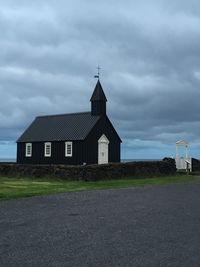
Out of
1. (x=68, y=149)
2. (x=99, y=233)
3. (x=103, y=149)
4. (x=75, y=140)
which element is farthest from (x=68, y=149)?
(x=99, y=233)

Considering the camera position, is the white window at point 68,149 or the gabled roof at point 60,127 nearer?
the white window at point 68,149

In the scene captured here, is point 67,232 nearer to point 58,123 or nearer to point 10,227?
point 10,227

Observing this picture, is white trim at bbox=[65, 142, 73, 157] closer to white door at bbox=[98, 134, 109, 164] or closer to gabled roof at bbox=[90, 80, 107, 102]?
white door at bbox=[98, 134, 109, 164]

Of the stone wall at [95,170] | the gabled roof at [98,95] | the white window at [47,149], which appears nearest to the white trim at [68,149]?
the white window at [47,149]

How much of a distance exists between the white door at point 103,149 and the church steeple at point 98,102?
276 cm

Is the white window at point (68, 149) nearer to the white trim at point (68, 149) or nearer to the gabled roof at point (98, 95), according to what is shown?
the white trim at point (68, 149)

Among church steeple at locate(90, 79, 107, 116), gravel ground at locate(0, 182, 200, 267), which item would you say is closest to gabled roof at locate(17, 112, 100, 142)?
church steeple at locate(90, 79, 107, 116)

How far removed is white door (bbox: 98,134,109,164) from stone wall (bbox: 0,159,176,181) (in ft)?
28.2

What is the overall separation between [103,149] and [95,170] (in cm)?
1418

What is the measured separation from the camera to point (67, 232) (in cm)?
1041

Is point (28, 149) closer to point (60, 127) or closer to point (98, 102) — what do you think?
point (60, 127)

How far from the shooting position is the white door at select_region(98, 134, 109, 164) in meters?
44.0

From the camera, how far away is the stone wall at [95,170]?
3052 centimetres

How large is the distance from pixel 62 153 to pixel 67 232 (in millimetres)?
33959
